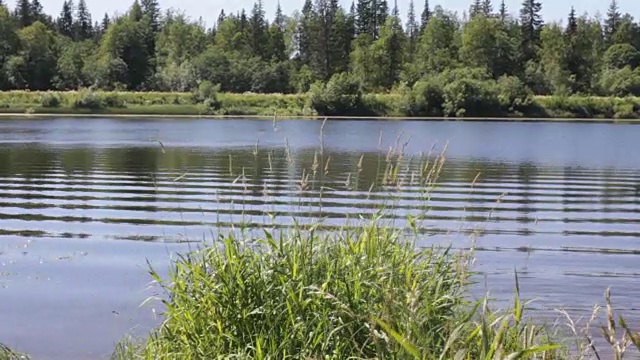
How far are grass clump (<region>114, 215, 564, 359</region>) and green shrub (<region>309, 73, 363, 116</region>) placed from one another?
350ft

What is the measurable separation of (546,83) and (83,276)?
12773cm

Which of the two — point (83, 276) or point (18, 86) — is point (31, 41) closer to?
point (18, 86)

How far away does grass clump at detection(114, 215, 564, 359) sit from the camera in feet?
21.8

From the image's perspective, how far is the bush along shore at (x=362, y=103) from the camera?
110500 millimetres

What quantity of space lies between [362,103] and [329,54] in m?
43.2

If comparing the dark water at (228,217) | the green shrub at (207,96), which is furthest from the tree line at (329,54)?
the dark water at (228,217)

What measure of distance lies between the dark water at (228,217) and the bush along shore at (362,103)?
6765 centimetres

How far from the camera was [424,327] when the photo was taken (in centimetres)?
666

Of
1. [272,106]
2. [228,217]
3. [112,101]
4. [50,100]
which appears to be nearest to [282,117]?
[272,106]

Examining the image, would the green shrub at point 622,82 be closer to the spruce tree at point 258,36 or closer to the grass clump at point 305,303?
the spruce tree at point 258,36

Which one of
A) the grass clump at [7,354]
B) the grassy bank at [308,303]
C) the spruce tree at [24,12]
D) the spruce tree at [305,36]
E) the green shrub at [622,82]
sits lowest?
the grass clump at [7,354]

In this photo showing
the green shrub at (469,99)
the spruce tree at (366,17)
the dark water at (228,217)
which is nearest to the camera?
the dark water at (228,217)

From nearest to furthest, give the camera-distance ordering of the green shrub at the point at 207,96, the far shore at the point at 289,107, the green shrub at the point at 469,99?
1. the far shore at the point at 289,107
2. the green shrub at the point at 207,96
3. the green shrub at the point at 469,99

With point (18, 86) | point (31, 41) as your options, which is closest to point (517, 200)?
point (18, 86)
